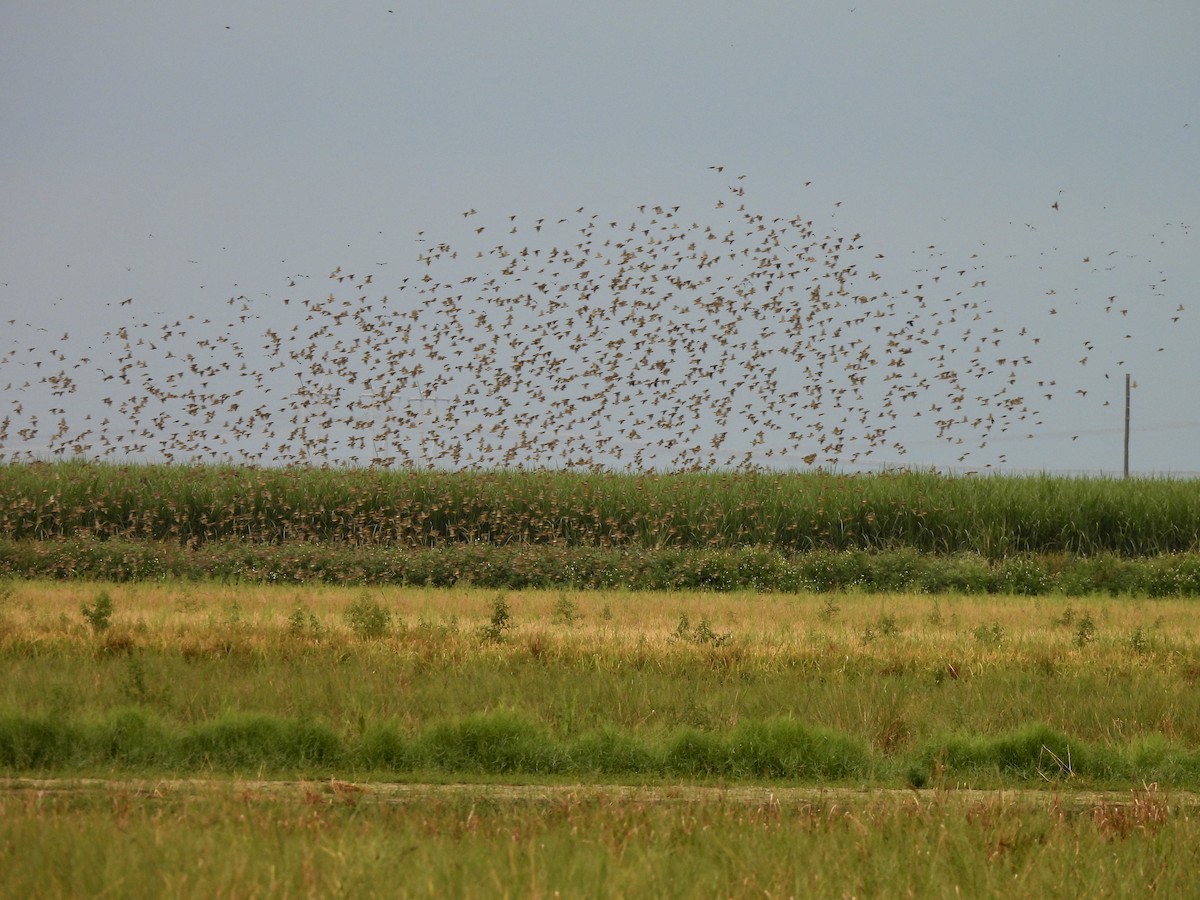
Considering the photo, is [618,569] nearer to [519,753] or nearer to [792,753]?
[792,753]

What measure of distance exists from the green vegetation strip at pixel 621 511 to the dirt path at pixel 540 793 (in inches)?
746

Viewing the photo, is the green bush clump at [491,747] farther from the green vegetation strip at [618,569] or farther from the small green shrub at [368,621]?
the green vegetation strip at [618,569]

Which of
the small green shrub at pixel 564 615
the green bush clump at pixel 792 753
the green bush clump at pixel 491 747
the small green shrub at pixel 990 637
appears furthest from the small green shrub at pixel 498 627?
the small green shrub at pixel 990 637

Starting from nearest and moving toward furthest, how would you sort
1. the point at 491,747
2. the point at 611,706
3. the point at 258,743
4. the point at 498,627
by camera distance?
the point at 491,747
the point at 258,743
the point at 611,706
the point at 498,627

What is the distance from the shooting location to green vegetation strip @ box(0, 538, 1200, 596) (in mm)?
26031

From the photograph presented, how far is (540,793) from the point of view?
29.7 feet

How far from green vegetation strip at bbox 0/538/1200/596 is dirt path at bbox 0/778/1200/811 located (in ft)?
51.9

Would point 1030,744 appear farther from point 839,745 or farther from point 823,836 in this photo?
point 823,836

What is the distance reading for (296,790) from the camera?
8781 millimetres

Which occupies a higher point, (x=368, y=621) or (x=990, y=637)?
(x=368, y=621)

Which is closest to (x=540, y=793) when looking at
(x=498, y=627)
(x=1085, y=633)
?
(x=498, y=627)

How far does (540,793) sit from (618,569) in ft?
55.9

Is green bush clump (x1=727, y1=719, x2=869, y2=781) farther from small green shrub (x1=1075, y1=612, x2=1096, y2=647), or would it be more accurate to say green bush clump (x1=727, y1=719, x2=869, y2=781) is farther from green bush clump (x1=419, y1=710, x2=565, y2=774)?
small green shrub (x1=1075, y1=612, x2=1096, y2=647)

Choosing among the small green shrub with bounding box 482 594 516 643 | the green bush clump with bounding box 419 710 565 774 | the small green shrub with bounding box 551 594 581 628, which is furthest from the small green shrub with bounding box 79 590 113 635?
the green bush clump with bounding box 419 710 565 774
